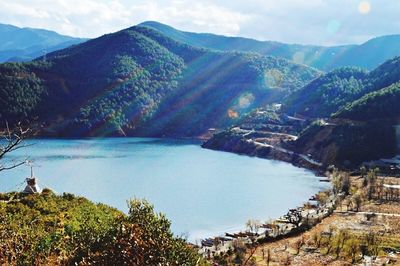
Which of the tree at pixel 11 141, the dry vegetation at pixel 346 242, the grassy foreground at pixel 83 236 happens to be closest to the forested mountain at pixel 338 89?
the dry vegetation at pixel 346 242

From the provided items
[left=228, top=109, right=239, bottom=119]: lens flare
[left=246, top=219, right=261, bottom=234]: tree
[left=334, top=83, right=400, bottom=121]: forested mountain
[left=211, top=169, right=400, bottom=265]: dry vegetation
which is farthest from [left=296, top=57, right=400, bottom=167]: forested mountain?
[left=228, top=109, right=239, bottom=119]: lens flare

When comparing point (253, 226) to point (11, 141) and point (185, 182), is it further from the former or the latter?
point (11, 141)

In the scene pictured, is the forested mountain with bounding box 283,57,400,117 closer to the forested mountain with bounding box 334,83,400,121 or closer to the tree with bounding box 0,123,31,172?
the forested mountain with bounding box 334,83,400,121

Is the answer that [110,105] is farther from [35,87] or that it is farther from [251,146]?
[251,146]

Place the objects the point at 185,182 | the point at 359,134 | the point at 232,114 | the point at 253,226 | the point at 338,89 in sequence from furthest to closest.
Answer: the point at 232,114 < the point at 338,89 < the point at 359,134 < the point at 185,182 < the point at 253,226

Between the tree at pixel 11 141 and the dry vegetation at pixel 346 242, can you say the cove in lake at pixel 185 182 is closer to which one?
the dry vegetation at pixel 346 242

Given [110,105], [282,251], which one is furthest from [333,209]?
[110,105]

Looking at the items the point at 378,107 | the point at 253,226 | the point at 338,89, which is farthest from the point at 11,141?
the point at 338,89
